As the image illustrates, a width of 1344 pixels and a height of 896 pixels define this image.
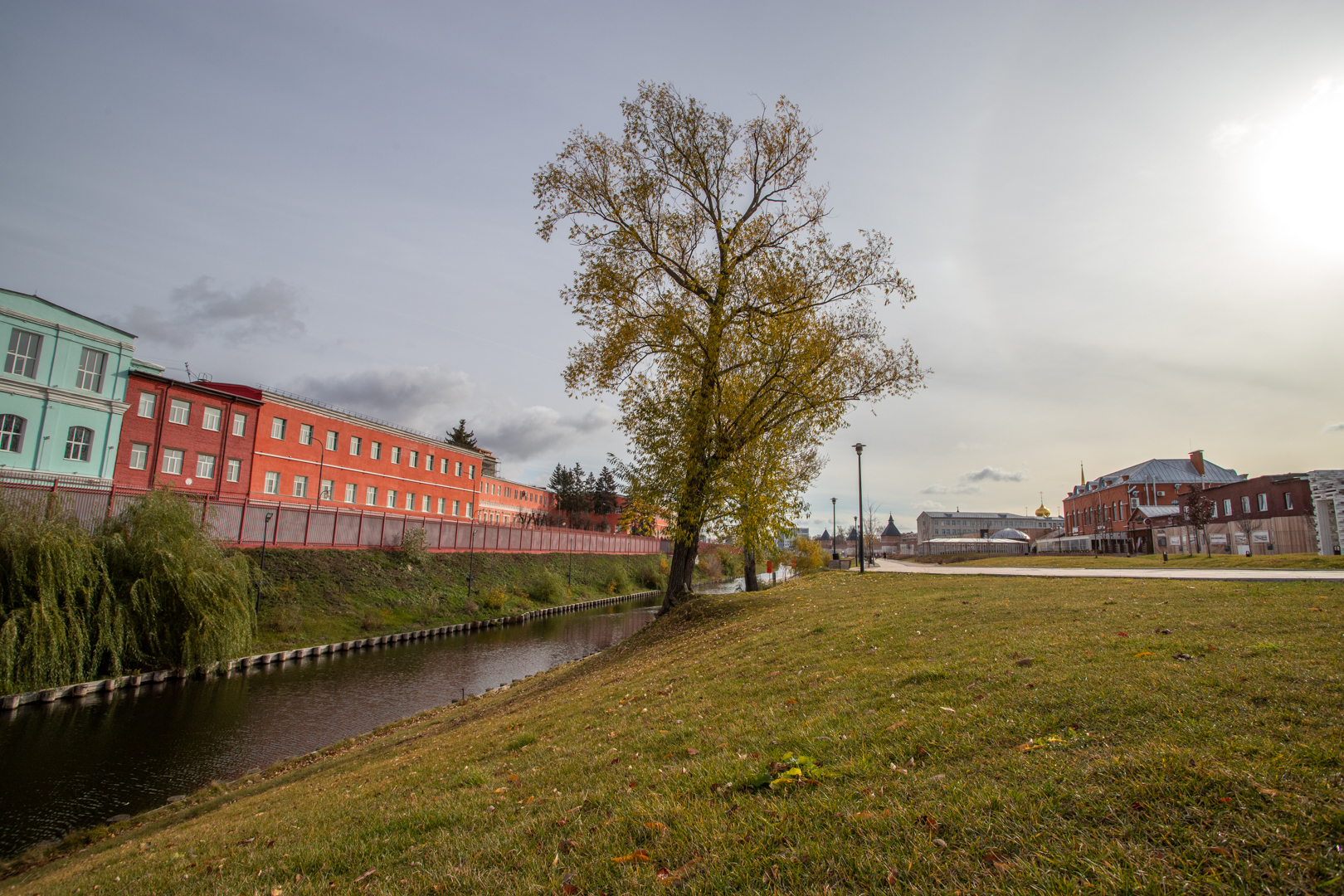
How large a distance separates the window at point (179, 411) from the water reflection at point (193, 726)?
24789mm

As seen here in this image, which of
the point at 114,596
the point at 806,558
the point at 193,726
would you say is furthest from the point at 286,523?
the point at 806,558

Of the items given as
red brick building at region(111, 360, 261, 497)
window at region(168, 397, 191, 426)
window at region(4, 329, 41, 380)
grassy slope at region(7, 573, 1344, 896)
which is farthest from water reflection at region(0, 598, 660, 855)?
window at region(168, 397, 191, 426)

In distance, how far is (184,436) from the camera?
42.2 m

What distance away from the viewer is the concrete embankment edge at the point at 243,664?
18875mm

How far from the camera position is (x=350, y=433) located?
55469 millimetres

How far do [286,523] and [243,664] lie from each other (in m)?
12.9

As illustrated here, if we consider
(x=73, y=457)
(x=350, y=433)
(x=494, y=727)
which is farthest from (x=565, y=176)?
(x=350, y=433)

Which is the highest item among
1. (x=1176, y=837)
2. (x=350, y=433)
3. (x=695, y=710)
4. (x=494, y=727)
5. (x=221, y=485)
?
(x=350, y=433)

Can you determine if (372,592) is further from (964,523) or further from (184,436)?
(964,523)

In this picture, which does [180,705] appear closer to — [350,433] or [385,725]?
[385,725]

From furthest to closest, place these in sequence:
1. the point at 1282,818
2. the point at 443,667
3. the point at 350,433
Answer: the point at 350,433, the point at 443,667, the point at 1282,818

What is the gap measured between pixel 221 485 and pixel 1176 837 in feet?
175

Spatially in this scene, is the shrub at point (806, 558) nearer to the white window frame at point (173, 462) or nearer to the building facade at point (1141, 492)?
the building facade at point (1141, 492)

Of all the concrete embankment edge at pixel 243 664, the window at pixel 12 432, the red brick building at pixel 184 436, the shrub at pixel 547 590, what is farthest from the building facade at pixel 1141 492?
the window at pixel 12 432
